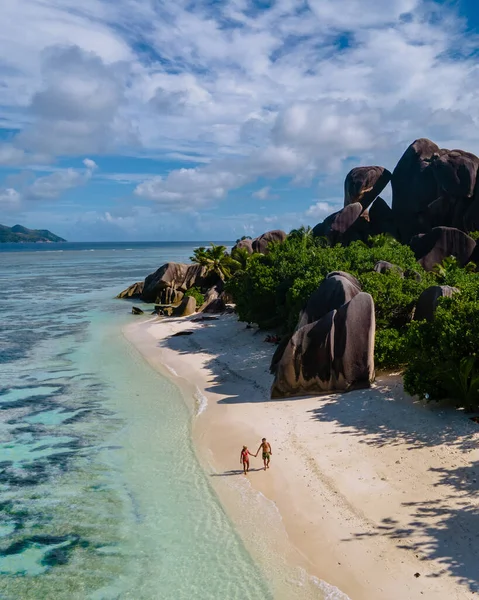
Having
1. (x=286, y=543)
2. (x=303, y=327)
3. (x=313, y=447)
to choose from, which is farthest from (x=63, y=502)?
(x=303, y=327)

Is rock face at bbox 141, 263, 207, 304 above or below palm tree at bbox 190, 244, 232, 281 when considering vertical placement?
below

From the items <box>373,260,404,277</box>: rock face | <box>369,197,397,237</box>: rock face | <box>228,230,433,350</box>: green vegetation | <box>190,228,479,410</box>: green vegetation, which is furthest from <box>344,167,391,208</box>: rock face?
<box>373,260,404,277</box>: rock face

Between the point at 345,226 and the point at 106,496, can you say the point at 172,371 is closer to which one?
the point at 106,496

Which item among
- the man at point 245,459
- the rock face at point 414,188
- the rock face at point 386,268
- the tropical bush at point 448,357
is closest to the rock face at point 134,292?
the rock face at point 414,188

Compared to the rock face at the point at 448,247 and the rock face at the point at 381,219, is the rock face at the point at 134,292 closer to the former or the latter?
the rock face at the point at 381,219

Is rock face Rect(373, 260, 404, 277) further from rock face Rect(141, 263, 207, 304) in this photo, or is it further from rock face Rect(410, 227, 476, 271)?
rock face Rect(141, 263, 207, 304)
